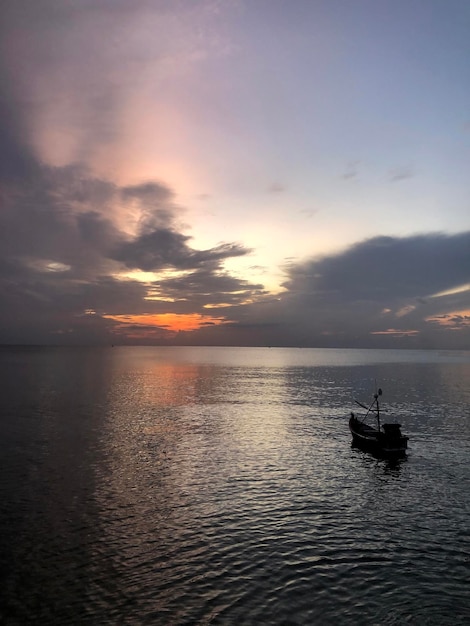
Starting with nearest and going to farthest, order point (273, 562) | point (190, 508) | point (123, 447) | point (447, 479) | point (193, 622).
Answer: point (193, 622) < point (273, 562) < point (190, 508) < point (447, 479) < point (123, 447)

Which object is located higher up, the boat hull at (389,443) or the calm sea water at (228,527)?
the boat hull at (389,443)

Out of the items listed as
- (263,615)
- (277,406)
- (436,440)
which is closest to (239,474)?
(263,615)

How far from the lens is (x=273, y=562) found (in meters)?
26.2

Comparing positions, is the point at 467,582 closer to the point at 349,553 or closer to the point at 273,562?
the point at 349,553

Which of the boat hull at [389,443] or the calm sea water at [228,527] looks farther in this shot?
the boat hull at [389,443]

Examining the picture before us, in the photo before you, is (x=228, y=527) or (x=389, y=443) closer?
(x=228, y=527)

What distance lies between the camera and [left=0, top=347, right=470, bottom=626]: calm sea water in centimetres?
2175

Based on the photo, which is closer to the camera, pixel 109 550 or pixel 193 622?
pixel 193 622

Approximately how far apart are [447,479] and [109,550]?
3417 centimetres

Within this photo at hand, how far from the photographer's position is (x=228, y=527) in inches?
1236

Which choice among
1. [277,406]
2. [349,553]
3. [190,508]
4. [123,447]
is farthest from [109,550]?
[277,406]

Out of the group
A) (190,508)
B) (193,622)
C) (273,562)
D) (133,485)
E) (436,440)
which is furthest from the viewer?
(436,440)

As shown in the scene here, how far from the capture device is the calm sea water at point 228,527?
71.4 ft

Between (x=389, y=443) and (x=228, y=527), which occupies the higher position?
(x=389, y=443)
